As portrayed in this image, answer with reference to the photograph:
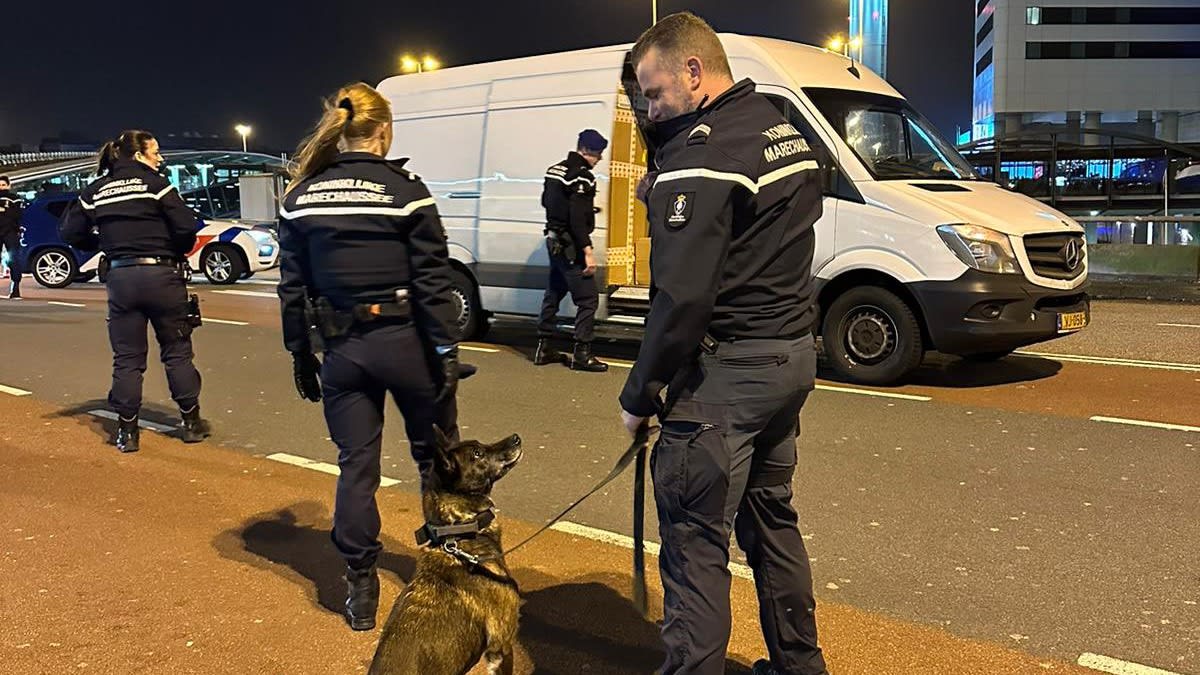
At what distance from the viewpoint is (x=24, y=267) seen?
64.6ft

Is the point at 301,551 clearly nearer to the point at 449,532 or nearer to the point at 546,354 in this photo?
the point at 449,532

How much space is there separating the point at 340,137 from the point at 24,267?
19.4 m

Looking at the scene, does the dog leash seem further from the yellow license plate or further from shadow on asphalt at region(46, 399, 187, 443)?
the yellow license plate

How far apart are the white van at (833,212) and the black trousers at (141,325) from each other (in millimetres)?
3977

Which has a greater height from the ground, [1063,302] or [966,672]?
[1063,302]

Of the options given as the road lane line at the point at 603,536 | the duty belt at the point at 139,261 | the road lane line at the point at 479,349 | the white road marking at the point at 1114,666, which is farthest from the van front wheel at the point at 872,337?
the duty belt at the point at 139,261

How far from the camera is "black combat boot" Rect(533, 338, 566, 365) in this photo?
30.1 feet

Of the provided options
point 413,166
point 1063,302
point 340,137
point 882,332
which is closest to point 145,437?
point 340,137

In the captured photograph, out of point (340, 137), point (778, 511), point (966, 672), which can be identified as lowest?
point (966, 672)

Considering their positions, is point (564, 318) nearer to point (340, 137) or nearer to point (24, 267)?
point (340, 137)

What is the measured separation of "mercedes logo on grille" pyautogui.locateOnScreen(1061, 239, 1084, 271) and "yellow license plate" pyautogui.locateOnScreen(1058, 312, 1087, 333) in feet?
1.22

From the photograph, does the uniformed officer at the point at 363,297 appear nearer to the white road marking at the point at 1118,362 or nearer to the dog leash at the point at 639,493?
the dog leash at the point at 639,493

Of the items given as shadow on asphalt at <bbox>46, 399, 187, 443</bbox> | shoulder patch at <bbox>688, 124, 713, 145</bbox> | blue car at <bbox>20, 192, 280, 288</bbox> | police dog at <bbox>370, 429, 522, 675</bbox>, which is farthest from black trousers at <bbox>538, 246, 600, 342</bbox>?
blue car at <bbox>20, 192, 280, 288</bbox>

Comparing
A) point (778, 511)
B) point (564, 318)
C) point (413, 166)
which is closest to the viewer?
point (778, 511)
